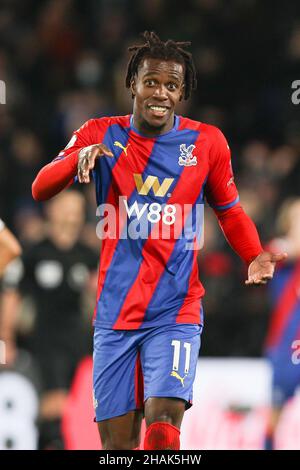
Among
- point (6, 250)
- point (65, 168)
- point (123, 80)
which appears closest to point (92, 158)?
point (65, 168)

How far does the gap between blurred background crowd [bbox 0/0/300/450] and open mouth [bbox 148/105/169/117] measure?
382 cm

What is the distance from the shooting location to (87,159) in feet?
14.3

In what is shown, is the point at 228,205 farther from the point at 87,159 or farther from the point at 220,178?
the point at 87,159

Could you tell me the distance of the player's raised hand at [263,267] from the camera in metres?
4.61

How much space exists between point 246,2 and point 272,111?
4.81 ft

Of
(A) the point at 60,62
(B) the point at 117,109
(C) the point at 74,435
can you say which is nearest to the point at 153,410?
(C) the point at 74,435

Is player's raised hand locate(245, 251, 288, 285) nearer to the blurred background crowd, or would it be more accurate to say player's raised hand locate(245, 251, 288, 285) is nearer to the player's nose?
the player's nose

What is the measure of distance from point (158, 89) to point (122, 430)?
1.55 metres

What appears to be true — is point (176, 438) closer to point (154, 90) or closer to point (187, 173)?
point (187, 173)

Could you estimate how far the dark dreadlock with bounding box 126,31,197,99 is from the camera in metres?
4.85

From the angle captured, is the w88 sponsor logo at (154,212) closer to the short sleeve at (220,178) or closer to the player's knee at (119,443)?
the short sleeve at (220,178)

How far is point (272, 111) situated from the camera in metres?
10.1

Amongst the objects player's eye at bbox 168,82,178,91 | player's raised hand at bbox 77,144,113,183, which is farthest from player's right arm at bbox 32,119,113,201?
player's eye at bbox 168,82,178,91

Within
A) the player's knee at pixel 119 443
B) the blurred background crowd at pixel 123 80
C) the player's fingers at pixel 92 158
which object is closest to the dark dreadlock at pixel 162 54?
the player's fingers at pixel 92 158
